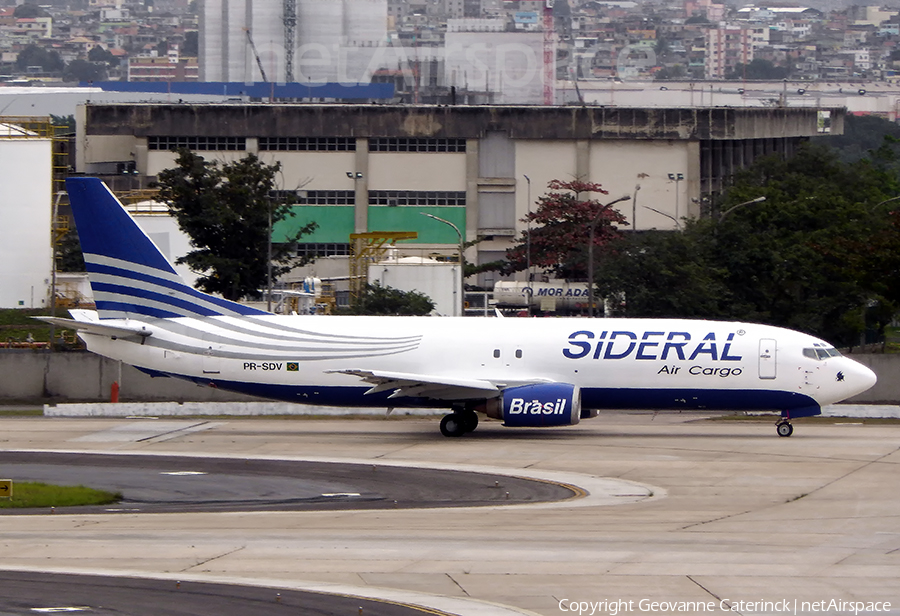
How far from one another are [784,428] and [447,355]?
36.4 ft

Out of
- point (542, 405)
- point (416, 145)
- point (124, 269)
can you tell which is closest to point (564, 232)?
point (416, 145)

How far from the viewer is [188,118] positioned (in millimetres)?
99250

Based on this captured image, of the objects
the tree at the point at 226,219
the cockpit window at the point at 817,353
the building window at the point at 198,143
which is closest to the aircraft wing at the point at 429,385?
the cockpit window at the point at 817,353

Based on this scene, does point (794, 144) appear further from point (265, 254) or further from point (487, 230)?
point (265, 254)

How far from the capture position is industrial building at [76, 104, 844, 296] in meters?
99.2

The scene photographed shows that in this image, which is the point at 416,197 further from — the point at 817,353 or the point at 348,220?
the point at 817,353

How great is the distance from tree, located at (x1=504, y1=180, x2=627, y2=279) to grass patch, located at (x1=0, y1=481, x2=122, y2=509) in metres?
57.3

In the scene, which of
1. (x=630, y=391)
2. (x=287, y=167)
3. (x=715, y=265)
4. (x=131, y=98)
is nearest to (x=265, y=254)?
(x=715, y=265)

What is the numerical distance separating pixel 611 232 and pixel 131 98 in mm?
103936

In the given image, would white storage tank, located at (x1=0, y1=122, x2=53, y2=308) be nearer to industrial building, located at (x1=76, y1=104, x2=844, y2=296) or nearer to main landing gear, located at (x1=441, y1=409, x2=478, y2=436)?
industrial building, located at (x1=76, y1=104, x2=844, y2=296)

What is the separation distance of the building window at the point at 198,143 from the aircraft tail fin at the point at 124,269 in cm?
5985

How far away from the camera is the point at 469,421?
1603 inches

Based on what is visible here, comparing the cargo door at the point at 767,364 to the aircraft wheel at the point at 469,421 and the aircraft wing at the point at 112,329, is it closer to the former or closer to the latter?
the aircraft wheel at the point at 469,421

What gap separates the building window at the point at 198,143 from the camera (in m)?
99.8
